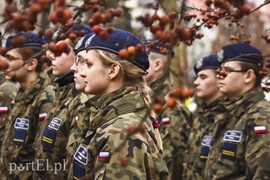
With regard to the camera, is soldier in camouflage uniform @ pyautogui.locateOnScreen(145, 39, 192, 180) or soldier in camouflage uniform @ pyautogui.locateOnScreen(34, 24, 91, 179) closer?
soldier in camouflage uniform @ pyautogui.locateOnScreen(34, 24, 91, 179)

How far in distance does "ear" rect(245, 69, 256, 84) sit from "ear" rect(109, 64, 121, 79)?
2884 millimetres

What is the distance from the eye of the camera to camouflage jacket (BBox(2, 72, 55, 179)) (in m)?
8.62

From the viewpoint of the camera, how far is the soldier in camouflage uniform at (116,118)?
17.4 feet

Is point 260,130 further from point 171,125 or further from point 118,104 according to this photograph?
point 171,125

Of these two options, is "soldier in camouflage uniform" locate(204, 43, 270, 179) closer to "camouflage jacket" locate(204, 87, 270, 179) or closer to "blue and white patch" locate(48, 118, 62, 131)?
"camouflage jacket" locate(204, 87, 270, 179)

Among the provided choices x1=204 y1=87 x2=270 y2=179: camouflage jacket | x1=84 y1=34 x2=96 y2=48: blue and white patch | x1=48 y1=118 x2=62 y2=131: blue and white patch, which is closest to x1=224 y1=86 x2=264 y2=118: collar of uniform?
x1=204 y1=87 x2=270 y2=179: camouflage jacket

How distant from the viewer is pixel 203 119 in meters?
10.4

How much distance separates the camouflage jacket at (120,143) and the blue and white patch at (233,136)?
2394mm

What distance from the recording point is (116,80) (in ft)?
18.9

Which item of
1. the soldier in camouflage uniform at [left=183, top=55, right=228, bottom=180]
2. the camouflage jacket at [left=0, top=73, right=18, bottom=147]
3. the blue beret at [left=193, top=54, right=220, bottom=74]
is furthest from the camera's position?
the blue beret at [left=193, top=54, right=220, bottom=74]

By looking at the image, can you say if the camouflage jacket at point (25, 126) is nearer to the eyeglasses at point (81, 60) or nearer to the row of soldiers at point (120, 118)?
the row of soldiers at point (120, 118)

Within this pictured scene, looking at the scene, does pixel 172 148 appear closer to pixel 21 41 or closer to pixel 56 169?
pixel 56 169

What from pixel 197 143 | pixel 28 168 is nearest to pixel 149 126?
pixel 28 168

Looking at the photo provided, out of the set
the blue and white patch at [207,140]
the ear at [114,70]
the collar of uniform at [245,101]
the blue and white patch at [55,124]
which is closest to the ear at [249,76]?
the collar of uniform at [245,101]
